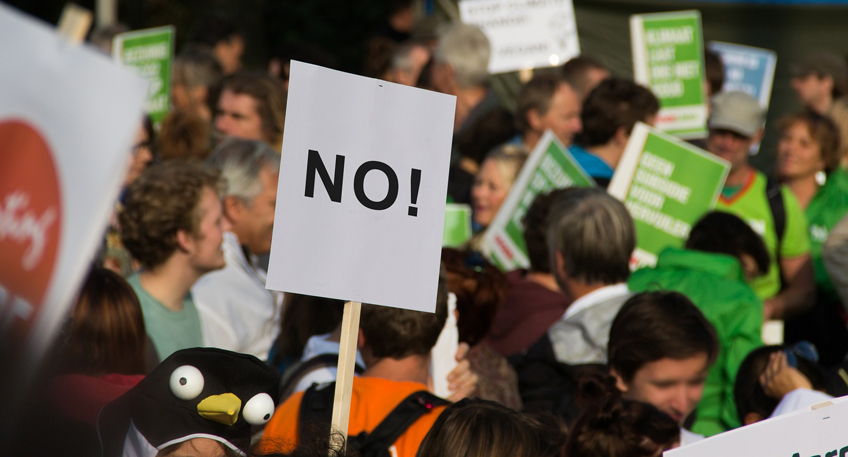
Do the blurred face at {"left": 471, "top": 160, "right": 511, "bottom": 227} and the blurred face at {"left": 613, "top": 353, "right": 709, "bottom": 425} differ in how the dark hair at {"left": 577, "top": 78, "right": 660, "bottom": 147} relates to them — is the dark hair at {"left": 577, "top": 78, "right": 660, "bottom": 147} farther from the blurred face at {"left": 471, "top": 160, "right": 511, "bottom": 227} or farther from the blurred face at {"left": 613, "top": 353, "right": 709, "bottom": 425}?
the blurred face at {"left": 613, "top": 353, "right": 709, "bottom": 425}

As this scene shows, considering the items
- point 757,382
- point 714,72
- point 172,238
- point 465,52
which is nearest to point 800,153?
point 714,72

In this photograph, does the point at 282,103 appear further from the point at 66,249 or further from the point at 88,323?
the point at 66,249

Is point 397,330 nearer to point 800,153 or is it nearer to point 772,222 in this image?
point 772,222

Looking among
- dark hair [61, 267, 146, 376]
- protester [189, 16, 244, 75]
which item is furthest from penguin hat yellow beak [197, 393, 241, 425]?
protester [189, 16, 244, 75]

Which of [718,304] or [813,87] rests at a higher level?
[813,87]

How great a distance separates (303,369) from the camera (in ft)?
9.68

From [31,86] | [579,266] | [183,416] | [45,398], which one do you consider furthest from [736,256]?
[45,398]

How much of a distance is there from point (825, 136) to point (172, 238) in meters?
4.06

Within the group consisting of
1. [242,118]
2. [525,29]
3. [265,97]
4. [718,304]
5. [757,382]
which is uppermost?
[525,29]

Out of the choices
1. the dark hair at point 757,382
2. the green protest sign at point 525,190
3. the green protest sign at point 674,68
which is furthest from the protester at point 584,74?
the dark hair at point 757,382

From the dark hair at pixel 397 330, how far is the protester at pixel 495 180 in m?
2.33

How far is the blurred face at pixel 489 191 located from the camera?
5.07 metres

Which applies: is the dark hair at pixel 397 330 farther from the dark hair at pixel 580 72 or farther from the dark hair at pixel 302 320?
the dark hair at pixel 580 72

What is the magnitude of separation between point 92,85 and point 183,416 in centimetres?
66
